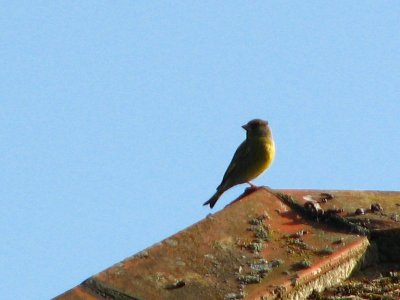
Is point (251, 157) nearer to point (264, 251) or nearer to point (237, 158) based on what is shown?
point (237, 158)

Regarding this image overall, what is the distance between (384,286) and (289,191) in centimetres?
106

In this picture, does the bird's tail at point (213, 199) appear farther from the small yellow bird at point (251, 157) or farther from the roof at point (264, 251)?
the roof at point (264, 251)

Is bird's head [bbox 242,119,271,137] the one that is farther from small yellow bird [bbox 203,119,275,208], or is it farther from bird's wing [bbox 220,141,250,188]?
bird's wing [bbox 220,141,250,188]

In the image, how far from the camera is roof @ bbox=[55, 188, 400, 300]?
390 cm

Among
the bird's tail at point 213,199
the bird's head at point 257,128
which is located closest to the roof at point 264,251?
the bird's tail at point 213,199

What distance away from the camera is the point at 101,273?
4.00m

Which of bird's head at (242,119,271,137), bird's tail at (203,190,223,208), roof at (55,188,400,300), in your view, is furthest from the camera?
bird's head at (242,119,271,137)

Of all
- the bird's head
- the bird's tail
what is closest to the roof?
the bird's tail

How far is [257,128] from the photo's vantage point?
987cm

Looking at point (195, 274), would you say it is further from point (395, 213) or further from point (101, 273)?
point (395, 213)

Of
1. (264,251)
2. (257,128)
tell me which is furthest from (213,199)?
(264,251)

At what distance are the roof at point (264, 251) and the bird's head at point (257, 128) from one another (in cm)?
485

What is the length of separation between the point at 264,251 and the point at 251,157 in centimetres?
523

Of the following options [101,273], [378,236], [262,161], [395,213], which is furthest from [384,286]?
[262,161]
